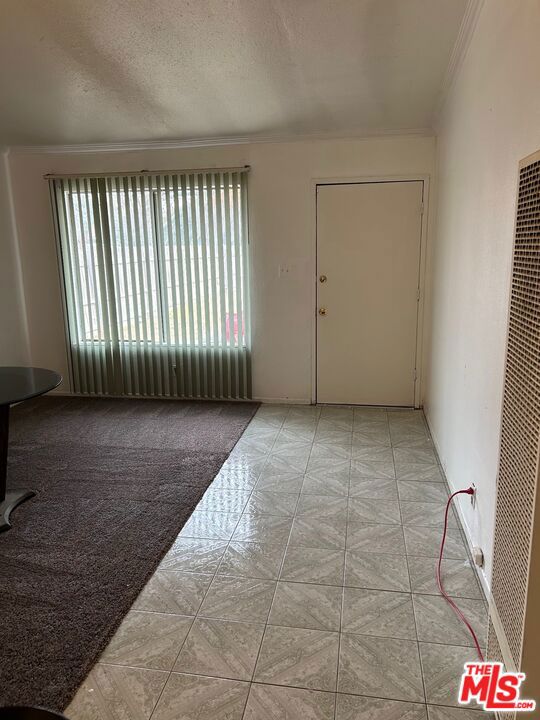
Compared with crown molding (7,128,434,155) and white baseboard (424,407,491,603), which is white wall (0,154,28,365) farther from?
white baseboard (424,407,491,603)

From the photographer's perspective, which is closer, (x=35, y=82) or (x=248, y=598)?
(x=248, y=598)

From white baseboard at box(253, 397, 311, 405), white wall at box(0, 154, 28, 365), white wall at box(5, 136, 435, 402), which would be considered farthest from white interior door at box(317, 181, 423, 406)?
white wall at box(0, 154, 28, 365)

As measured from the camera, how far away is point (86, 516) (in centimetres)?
276

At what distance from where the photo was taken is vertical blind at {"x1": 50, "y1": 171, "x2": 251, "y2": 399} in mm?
4457

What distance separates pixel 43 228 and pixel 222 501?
3335 mm

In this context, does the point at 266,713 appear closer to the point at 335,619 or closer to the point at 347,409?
the point at 335,619

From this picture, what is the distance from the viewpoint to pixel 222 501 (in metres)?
2.91

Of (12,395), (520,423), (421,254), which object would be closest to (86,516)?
(12,395)

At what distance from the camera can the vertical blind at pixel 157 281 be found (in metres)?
4.46

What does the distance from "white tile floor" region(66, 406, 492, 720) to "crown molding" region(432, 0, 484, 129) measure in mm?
2362

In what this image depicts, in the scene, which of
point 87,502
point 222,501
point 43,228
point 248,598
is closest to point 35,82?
point 43,228

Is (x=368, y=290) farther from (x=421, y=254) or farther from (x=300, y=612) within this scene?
(x=300, y=612)

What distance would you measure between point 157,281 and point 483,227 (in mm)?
3107

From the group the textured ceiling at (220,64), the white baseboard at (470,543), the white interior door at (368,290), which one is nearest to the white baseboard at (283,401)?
the white interior door at (368,290)
